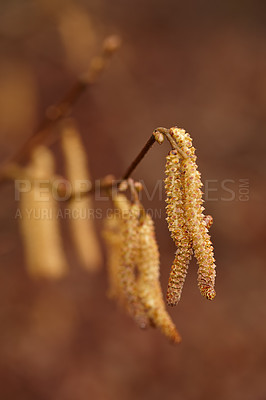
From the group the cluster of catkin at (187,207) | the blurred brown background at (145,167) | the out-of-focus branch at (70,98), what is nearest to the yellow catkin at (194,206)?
the cluster of catkin at (187,207)

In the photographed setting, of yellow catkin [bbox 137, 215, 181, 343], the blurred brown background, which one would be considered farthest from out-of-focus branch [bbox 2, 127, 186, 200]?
the blurred brown background

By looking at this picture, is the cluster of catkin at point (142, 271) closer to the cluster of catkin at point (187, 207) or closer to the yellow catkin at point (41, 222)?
the cluster of catkin at point (187, 207)

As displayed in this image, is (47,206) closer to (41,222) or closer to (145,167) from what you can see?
(41,222)

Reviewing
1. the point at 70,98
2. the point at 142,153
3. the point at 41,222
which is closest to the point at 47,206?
A: the point at 41,222

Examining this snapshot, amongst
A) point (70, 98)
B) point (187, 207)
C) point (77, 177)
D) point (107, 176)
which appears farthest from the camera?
point (77, 177)

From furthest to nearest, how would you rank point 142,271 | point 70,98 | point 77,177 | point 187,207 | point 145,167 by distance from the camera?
1. point 145,167
2. point 77,177
3. point 70,98
4. point 142,271
5. point 187,207

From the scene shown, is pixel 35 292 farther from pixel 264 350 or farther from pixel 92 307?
pixel 264 350

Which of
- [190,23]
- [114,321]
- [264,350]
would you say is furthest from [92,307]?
[190,23]

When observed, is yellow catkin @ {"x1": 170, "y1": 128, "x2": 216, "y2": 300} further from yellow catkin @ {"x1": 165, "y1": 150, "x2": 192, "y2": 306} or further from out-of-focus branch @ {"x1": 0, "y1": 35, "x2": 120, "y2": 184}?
out-of-focus branch @ {"x1": 0, "y1": 35, "x2": 120, "y2": 184}
